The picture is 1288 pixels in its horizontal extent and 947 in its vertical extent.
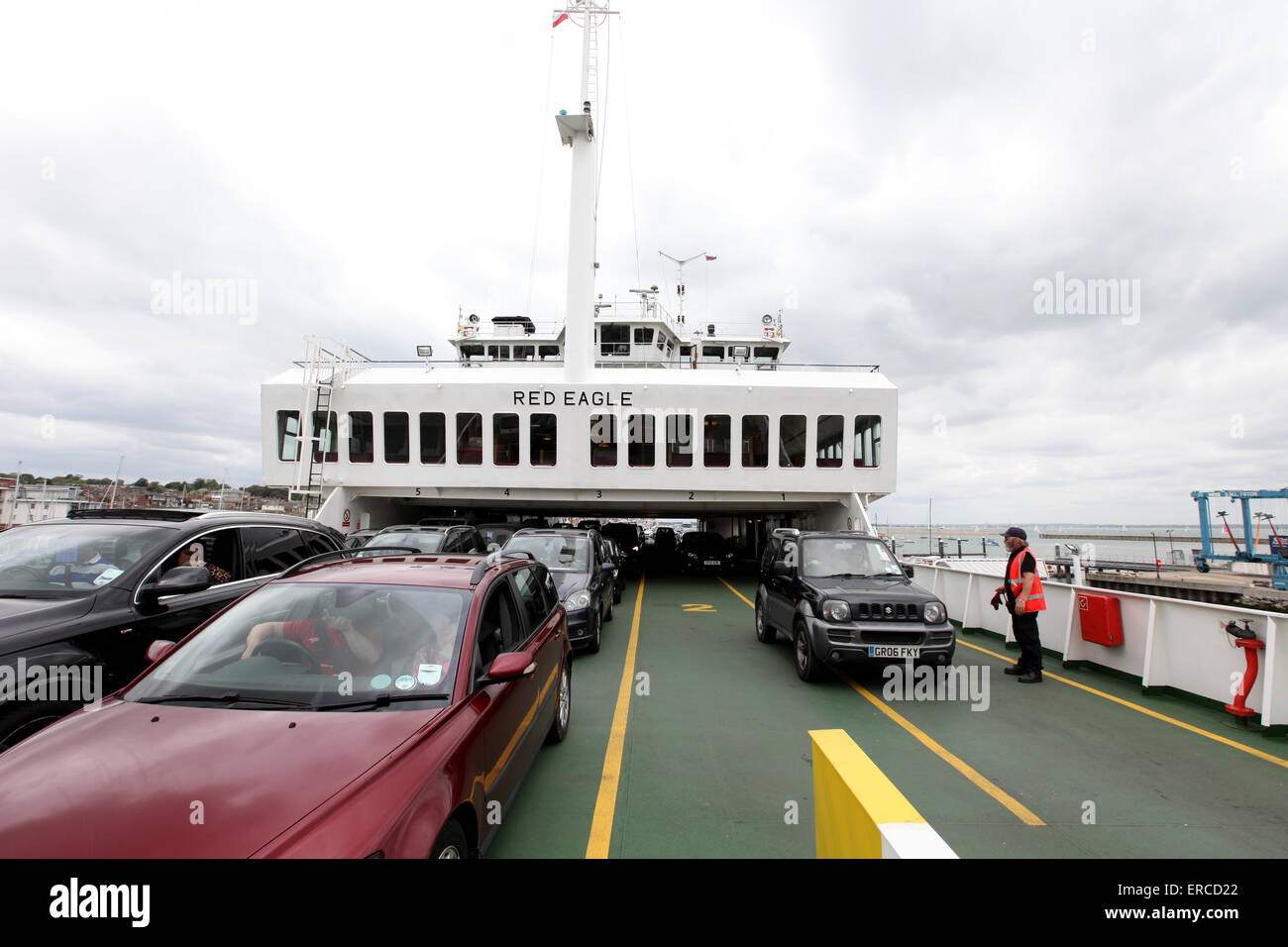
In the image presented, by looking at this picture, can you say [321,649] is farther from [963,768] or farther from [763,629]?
[763,629]

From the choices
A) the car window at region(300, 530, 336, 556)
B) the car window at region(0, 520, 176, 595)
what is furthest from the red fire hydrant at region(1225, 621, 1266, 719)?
the car window at region(0, 520, 176, 595)

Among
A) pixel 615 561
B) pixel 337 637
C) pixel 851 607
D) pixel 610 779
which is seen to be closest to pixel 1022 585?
pixel 851 607

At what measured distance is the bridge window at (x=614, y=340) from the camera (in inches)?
1054

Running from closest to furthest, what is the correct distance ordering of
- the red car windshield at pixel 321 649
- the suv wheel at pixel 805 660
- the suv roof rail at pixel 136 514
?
1. the red car windshield at pixel 321 649
2. the suv roof rail at pixel 136 514
3. the suv wheel at pixel 805 660

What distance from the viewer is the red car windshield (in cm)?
274

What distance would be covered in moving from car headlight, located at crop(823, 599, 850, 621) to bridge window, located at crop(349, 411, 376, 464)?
15.9 meters

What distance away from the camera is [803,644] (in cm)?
709

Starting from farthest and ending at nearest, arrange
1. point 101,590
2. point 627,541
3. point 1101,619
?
point 627,541, point 1101,619, point 101,590

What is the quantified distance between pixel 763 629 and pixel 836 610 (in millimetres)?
2702

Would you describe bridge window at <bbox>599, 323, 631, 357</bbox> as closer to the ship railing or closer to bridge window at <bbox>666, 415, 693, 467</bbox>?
bridge window at <bbox>666, 415, 693, 467</bbox>

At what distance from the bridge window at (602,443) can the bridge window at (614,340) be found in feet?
30.3

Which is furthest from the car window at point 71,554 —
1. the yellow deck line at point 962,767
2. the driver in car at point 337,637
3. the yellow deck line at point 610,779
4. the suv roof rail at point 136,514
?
the yellow deck line at point 962,767

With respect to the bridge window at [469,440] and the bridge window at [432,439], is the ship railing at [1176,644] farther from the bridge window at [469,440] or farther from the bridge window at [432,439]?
the bridge window at [432,439]

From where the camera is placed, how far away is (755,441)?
18.8 m
